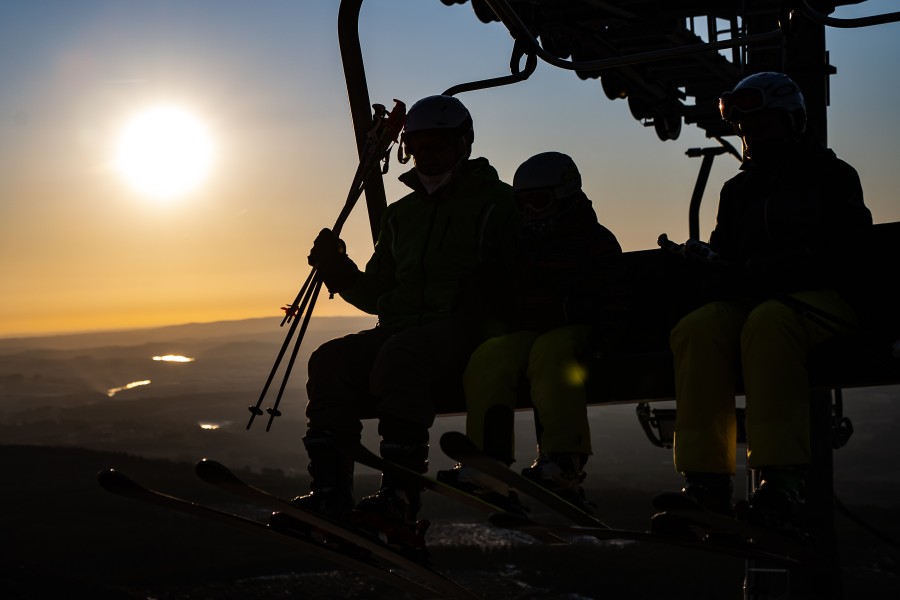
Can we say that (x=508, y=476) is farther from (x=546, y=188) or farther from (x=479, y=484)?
(x=546, y=188)

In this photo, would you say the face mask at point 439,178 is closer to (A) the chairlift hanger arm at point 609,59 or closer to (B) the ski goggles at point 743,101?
(A) the chairlift hanger arm at point 609,59

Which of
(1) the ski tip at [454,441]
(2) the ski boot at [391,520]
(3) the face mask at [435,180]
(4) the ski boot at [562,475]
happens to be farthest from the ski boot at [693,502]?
(3) the face mask at [435,180]

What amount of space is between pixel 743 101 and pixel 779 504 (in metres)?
1.89

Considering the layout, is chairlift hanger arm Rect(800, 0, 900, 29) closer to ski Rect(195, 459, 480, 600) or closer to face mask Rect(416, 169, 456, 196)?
face mask Rect(416, 169, 456, 196)

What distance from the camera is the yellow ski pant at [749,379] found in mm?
4539

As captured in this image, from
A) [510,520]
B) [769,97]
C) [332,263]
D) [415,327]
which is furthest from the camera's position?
[332,263]

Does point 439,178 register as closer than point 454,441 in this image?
No

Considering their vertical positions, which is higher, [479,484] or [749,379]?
[749,379]

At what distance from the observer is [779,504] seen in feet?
14.4

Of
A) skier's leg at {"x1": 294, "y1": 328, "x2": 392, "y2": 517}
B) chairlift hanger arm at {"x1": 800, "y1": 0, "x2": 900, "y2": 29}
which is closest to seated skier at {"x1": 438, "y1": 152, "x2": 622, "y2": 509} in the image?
skier's leg at {"x1": 294, "y1": 328, "x2": 392, "y2": 517}

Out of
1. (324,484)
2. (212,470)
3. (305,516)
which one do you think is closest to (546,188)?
(324,484)

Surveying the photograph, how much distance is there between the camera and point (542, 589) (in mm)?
198500

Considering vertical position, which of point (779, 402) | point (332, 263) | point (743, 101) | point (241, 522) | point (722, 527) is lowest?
point (241, 522)

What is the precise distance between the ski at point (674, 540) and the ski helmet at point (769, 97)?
1.96m
